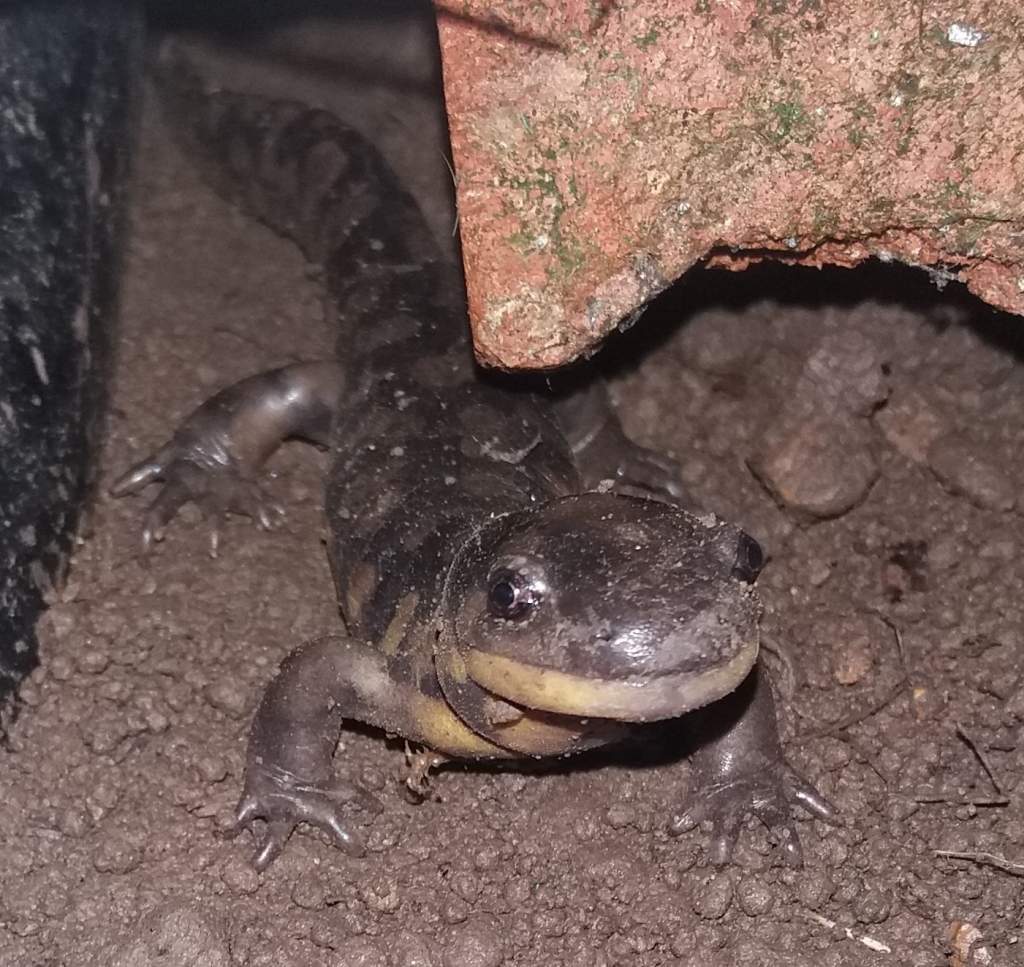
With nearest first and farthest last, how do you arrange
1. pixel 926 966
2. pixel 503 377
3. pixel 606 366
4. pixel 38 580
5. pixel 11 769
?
pixel 926 966 < pixel 11 769 < pixel 38 580 < pixel 503 377 < pixel 606 366

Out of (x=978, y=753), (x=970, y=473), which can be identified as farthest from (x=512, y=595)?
(x=970, y=473)

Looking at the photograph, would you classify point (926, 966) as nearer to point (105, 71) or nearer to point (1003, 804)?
point (1003, 804)

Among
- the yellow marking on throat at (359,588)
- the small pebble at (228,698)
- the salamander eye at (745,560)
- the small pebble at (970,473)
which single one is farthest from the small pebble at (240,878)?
the small pebble at (970,473)

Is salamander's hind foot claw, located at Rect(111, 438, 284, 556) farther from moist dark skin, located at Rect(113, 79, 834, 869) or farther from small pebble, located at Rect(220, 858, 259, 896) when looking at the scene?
small pebble, located at Rect(220, 858, 259, 896)

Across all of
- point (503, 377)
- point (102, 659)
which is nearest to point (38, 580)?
→ point (102, 659)

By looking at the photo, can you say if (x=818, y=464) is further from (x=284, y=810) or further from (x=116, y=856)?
(x=116, y=856)

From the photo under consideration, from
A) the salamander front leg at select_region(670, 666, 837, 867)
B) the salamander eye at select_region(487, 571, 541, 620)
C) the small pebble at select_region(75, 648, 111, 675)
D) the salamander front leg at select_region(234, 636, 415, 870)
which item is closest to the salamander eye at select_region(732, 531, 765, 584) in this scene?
the salamander eye at select_region(487, 571, 541, 620)
